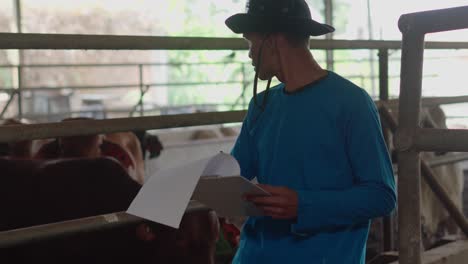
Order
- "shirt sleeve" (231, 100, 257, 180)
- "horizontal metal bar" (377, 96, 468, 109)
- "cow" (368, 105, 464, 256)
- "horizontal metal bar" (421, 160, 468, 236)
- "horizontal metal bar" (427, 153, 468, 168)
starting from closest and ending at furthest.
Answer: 1. "shirt sleeve" (231, 100, 257, 180)
2. "horizontal metal bar" (421, 160, 468, 236)
3. "horizontal metal bar" (377, 96, 468, 109)
4. "horizontal metal bar" (427, 153, 468, 168)
5. "cow" (368, 105, 464, 256)

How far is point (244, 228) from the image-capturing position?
6.31 feet

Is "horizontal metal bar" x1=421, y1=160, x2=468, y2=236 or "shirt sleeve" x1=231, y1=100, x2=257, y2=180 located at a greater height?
"shirt sleeve" x1=231, y1=100, x2=257, y2=180

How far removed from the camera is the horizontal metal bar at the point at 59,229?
1.99 metres

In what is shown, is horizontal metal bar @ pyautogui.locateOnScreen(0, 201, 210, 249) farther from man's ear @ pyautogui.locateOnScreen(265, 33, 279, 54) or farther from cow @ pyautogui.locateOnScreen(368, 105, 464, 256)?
cow @ pyautogui.locateOnScreen(368, 105, 464, 256)

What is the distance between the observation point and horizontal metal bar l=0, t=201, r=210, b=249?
6.52 feet

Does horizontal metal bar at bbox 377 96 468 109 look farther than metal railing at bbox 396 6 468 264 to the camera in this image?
Yes

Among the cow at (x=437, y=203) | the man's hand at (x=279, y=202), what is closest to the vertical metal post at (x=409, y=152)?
the man's hand at (x=279, y=202)

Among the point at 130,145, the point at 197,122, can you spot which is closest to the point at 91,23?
the point at 130,145

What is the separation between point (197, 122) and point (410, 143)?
1.01 m

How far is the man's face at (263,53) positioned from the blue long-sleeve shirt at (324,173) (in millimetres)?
75

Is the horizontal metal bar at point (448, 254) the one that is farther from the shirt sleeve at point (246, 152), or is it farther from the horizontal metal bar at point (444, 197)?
the shirt sleeve at point (246, 152)

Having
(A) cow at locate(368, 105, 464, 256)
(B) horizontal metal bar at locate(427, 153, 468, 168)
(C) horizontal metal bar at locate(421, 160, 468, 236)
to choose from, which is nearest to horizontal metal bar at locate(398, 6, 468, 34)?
(C) horizontal metal bar at locate(421, 160, 468, 236)

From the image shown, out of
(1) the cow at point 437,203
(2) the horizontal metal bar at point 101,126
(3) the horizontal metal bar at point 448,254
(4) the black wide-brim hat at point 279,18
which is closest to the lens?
(4) the black wide-brim hat at point 279,18

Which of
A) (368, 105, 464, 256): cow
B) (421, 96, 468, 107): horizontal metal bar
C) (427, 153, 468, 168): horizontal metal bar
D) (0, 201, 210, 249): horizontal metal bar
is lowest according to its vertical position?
(368, 105, 464, 256): cow
